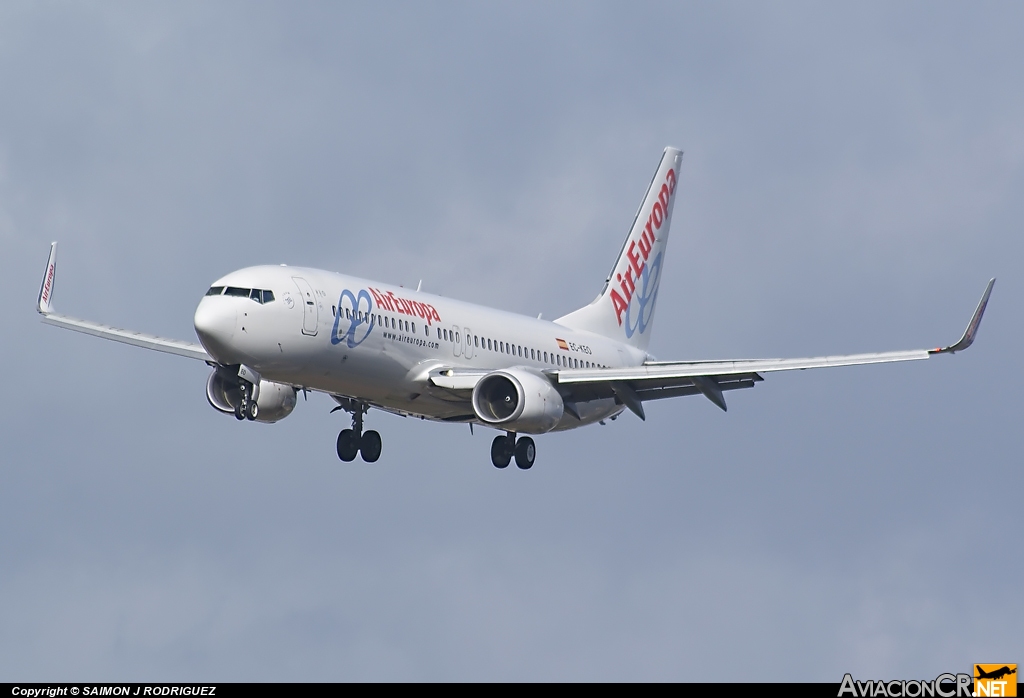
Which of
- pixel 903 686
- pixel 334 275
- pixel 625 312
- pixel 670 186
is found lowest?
pixel 903 686

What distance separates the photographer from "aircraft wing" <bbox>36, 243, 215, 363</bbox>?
55000mm

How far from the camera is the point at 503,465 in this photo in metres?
53.4

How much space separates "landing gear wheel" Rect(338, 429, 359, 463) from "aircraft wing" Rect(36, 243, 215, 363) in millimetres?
5319

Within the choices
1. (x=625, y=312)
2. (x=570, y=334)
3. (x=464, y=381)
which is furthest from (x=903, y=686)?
(x=625, y=312)

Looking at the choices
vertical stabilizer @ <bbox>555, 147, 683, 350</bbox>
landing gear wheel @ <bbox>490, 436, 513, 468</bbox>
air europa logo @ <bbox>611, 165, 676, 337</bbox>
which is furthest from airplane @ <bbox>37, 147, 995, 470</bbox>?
air europa logo @ <bbox>611, 165, 676, 337</bbox>

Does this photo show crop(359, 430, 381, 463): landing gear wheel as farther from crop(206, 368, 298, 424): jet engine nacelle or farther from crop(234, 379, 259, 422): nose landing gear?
crop(234, 379, 259, 422): nose landing gear

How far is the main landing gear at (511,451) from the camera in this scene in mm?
53375

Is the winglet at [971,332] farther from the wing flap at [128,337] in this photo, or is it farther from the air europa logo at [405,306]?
the wing flap at [128,337]

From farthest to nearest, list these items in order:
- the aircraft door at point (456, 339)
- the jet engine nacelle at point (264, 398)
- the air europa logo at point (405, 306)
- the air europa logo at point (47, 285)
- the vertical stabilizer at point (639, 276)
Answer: the vertical stabilizer at point (639, 276) < the air europa logo at point (47, 285) < the jet engine nacelle at point (264, 398) < the aircraft door at point (456, 339) < the air europa logo at point (405, 306)

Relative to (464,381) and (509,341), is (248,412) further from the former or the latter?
(509,341)

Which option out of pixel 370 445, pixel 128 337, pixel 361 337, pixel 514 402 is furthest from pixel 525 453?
pixel 128 337

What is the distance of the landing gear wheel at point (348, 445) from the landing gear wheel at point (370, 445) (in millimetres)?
194

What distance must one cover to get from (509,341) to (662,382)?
5.08m

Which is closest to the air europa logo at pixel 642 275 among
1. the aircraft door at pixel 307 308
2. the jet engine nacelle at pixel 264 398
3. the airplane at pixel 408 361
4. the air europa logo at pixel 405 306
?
the airplane at pixel 408 361
